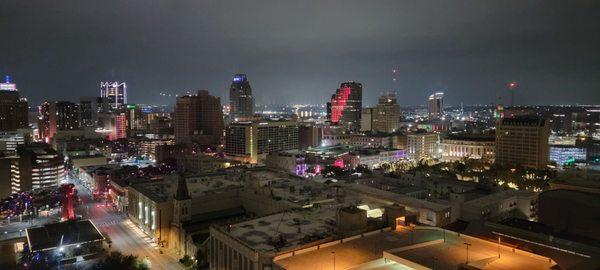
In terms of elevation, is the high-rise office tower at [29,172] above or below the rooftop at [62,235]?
above

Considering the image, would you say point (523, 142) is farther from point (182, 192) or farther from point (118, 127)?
point (118, 127)

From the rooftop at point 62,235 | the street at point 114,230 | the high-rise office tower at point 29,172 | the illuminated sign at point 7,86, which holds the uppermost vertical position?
the illuminated sign at point 7,86

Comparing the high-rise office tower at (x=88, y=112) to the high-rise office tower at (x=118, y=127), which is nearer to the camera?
the high-rise office tower at (x=118, y=127)

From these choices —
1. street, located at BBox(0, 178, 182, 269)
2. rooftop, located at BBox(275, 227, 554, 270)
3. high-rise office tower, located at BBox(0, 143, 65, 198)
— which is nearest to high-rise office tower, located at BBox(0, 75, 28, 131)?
high-rise office tower, located at BBox(0, 143, 65, 198)

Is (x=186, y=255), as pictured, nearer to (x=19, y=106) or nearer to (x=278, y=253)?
(x=278, y=253)

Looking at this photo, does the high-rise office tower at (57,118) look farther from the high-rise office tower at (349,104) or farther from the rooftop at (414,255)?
the rooftop at (414,255)

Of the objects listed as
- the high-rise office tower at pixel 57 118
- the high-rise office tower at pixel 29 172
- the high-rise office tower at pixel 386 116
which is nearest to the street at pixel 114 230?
the high-rise office tower at pixel 29 172

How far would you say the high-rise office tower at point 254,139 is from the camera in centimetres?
10325

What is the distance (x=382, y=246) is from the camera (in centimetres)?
2647

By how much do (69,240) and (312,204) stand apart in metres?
22.5

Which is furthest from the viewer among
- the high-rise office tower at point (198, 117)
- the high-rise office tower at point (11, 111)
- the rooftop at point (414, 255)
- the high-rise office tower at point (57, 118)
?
the high-rise office tower at point (57, 118)

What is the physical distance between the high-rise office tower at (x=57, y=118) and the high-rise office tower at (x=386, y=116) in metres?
107

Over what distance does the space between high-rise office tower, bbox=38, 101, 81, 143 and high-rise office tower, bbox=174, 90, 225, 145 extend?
38.2 metres

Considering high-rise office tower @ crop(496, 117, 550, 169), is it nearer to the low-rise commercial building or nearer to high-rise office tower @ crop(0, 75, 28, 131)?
the low-rise commercial building
